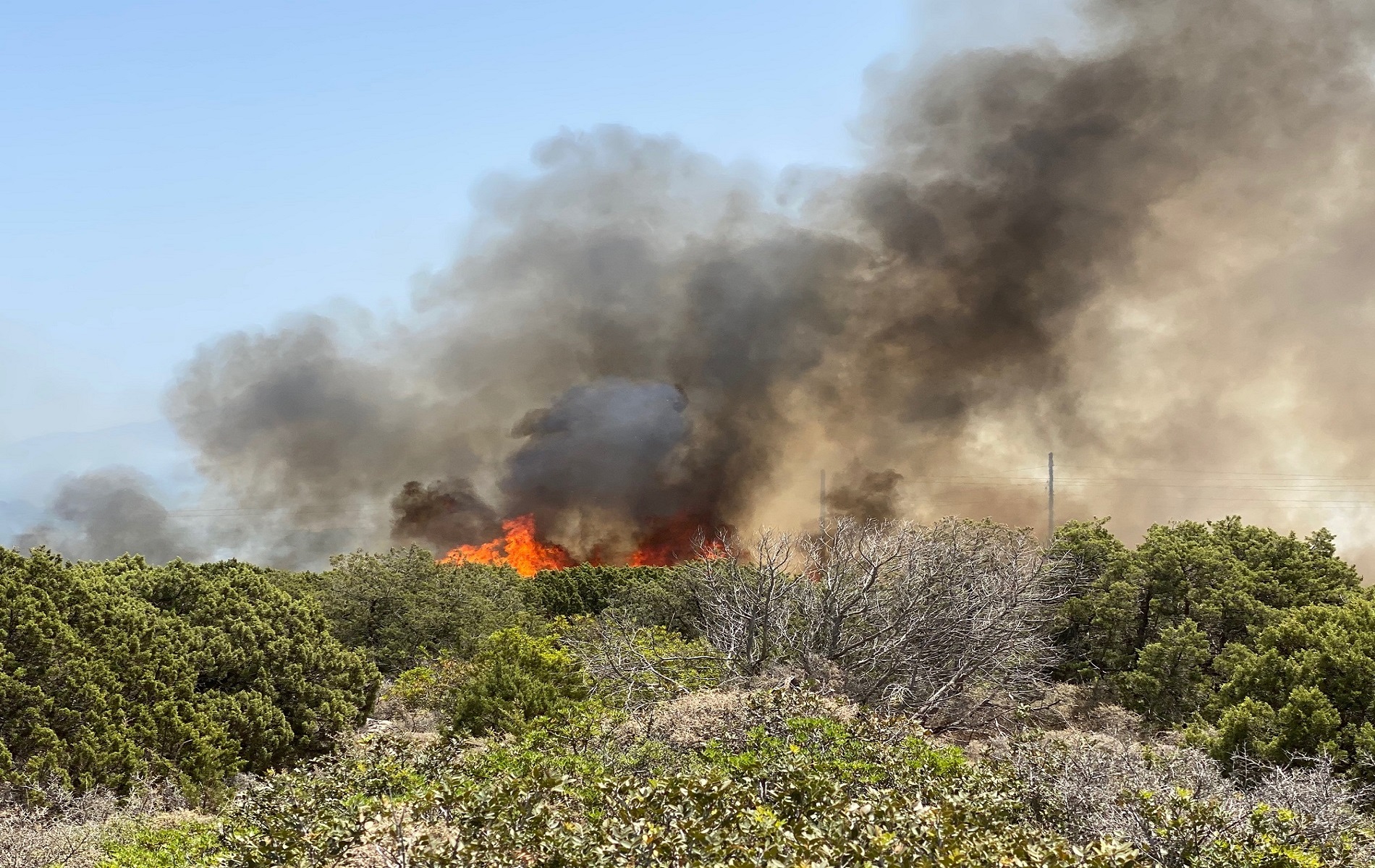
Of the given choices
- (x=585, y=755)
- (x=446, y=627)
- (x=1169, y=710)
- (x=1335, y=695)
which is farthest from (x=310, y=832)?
(x=446, y=627)

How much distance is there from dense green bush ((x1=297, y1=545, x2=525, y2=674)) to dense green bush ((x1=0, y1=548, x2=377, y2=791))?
9687mm

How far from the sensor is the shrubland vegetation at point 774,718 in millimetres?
6910

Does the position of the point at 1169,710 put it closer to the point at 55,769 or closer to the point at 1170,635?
the point at 1170,635

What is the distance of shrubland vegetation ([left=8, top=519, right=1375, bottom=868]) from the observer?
6.91 metres

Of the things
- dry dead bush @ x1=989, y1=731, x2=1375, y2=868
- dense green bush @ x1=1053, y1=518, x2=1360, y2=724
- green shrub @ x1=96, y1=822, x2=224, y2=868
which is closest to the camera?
dry dead bush @ x1=989, y1=731, x2=1375, y2=868

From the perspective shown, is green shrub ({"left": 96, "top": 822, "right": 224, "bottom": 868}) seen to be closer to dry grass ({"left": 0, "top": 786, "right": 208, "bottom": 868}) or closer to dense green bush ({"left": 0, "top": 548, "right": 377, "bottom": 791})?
dry grass ({"left": 0, "top": 786, "right": 208, "bottom": 868})

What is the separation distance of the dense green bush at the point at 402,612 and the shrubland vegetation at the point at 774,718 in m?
1.53

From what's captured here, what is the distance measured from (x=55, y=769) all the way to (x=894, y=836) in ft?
36.4

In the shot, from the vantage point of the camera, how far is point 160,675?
14.1 meters

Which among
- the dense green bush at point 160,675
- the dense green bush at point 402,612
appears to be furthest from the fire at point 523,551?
the dense green bush at point 160,675

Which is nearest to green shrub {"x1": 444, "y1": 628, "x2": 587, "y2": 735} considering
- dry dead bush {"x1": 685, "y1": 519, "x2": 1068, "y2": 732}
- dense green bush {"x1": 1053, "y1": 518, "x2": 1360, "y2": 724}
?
dry dead bush {"x1": 685, "y1": 519, "x2": 1068, "y2": 732}

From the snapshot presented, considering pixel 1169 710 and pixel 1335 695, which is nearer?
pixel 1335 695

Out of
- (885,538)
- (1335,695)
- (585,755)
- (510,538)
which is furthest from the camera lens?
(510,538)

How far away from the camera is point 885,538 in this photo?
19.9m
